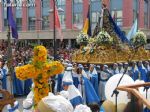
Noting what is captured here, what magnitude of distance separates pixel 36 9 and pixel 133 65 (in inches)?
1319

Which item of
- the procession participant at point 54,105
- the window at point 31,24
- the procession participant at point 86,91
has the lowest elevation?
the procession participant at point 86,91

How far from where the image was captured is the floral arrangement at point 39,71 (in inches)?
203

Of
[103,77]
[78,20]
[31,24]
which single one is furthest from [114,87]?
[31,24]

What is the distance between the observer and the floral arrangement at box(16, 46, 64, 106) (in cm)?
515

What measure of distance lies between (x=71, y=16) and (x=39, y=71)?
3961cm

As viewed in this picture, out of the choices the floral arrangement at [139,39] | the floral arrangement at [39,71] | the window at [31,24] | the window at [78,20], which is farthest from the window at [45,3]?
the floral arrangement at [39,71]

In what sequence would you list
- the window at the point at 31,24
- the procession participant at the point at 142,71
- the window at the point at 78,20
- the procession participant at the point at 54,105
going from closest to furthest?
the procession participant at the point at 54,105, the procession participant at the point at 142,71, the window at the point at 78,20, the window at the point at 31,24

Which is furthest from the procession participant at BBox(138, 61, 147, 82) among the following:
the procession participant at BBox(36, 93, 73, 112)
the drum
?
the procession participant at BBox(36, 93, 73, 112)

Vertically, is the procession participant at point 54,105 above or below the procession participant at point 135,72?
above

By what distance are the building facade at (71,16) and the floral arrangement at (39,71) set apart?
35.7 m

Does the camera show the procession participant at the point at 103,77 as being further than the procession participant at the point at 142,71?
No

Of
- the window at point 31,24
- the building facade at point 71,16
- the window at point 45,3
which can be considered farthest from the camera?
the window at point 31,24

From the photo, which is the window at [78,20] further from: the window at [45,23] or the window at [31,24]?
the window at [31,24]

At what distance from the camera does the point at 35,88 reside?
17.2 ft
